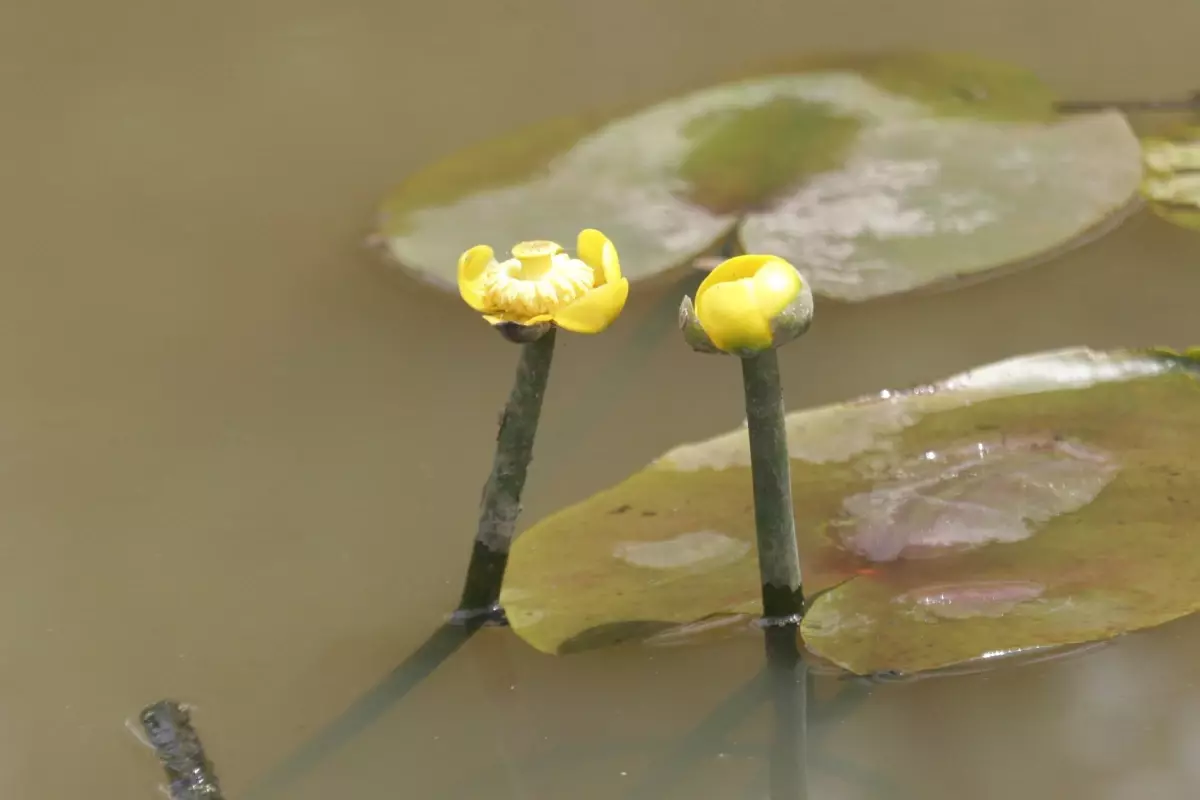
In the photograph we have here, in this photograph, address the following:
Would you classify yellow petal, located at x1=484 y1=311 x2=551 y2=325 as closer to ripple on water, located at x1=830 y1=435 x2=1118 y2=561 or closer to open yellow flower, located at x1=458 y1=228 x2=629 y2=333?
open yellow flower, located at x1=458 y1=228 x2=629 y2=333

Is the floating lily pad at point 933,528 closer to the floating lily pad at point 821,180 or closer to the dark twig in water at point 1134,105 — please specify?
the floating lily pad at point 821,180

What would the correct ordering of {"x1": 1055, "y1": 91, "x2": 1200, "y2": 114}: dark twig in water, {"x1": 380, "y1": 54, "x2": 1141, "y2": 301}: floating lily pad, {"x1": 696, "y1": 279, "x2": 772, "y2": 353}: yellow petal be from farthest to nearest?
{"x1": 1055, "y1": 91, "x2": 1200, "y2": 114}: dark twig in water < {"x1": 380, "y1": 54, "x2": 1141, "y2": 301}: floating lily pad < {"x1": 696, "y1": 279, "x2": 772, "y2": 353}: yellow petal

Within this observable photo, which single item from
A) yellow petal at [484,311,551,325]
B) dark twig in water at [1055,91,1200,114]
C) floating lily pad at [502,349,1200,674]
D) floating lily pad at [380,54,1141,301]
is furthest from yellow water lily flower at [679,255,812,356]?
dark twig in water at [1055,91,1200,114]

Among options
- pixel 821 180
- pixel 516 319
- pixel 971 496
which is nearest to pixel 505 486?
pixel 516 319

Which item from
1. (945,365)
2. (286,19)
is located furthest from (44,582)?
(286,19)

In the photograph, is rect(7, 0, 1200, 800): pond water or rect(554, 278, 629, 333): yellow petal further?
rect(7, 0, 1200, 800): pond water

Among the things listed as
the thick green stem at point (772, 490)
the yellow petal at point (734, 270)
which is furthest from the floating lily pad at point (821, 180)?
the yellow petal at point (734, 270)
